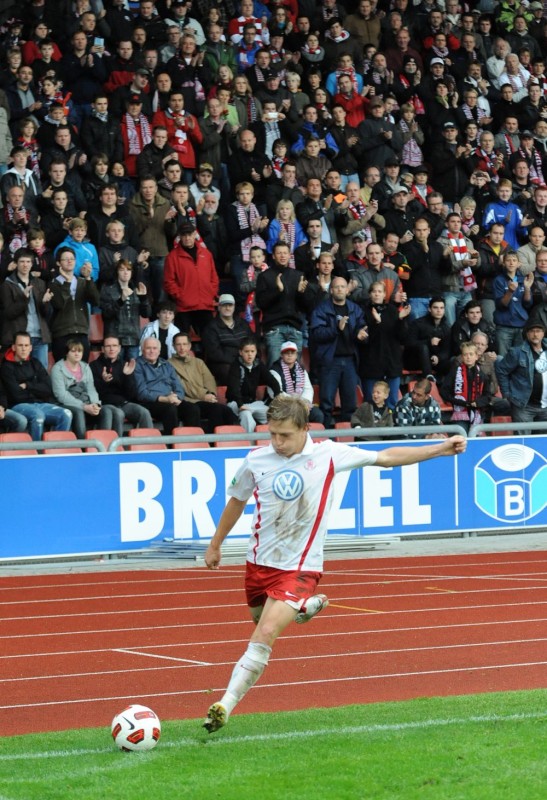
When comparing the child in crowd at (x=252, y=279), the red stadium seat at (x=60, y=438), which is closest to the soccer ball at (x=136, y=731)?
the red stadium seat at (x=60, y=438)

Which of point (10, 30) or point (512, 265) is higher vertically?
point (10, 30)

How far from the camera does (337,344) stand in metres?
18.5

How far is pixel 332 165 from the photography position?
21.0m

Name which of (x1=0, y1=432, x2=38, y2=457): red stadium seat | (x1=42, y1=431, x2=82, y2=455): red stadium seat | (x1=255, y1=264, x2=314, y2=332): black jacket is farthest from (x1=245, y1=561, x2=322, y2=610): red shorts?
(x1=255, y1=264, x2=314, y2=332): black jacket

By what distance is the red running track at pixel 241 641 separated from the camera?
8992mm

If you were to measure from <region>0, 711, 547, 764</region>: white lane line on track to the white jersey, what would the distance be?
34.7 inches

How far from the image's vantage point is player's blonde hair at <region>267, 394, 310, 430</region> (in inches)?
291

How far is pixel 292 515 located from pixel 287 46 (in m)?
16.6

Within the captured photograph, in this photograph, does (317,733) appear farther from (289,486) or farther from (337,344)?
(337,344)

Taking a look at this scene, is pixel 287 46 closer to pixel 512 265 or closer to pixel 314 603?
pixel 512 265

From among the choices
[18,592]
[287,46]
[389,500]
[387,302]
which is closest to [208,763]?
[18,592]

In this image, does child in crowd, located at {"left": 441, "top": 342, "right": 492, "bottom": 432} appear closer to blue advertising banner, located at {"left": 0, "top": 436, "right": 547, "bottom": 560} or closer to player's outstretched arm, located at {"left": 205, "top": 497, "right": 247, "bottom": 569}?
blue advertising banner, located at {"left": 0, "top": 436, "right": 547, "bottom": 560}

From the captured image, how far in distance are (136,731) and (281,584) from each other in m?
1.12

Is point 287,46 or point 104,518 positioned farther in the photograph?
point 287,46
